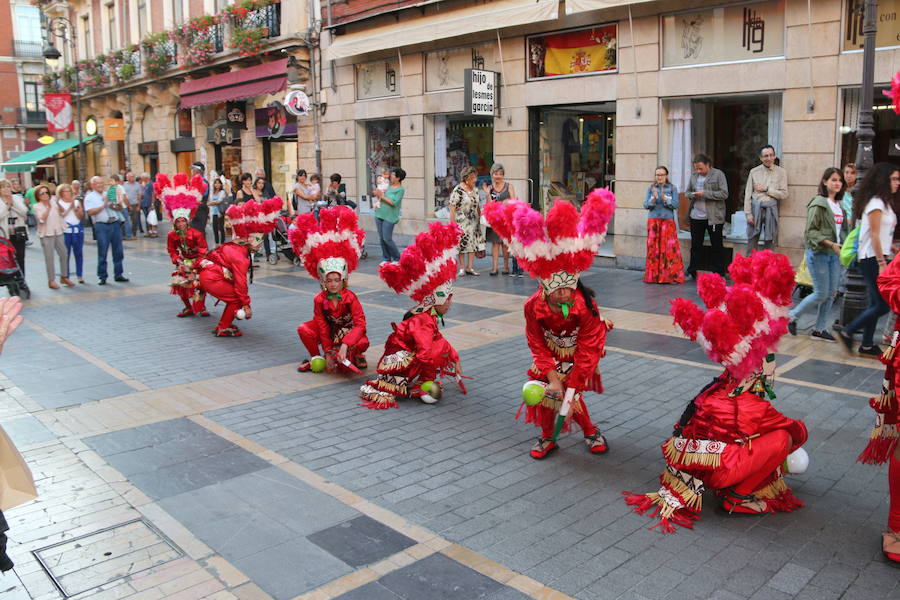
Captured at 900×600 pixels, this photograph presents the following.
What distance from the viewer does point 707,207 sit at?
12.2 m

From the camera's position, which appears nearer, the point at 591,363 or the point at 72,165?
the point at 591,363

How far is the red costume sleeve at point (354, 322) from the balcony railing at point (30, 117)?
1903 inches

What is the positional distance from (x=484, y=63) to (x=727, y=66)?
5.58 metres

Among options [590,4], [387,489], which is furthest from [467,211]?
[387,489]

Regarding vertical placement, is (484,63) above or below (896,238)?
above

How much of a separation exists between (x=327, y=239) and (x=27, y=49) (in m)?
50.8

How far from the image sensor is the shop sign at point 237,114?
79.6 ft

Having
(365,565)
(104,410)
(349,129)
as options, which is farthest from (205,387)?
(349,129)

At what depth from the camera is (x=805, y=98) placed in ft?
37.8

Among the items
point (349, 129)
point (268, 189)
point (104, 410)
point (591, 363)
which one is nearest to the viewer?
point (591, 363)

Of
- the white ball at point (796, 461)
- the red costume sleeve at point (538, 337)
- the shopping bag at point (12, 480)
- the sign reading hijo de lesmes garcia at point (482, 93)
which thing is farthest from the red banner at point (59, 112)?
the white ball at point (796, 461)

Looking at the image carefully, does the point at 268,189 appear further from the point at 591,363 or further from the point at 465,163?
the point at 591,363

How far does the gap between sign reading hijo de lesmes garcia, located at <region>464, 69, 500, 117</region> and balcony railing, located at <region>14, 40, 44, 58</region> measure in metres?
43.1

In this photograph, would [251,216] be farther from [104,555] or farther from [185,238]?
[104,555]
